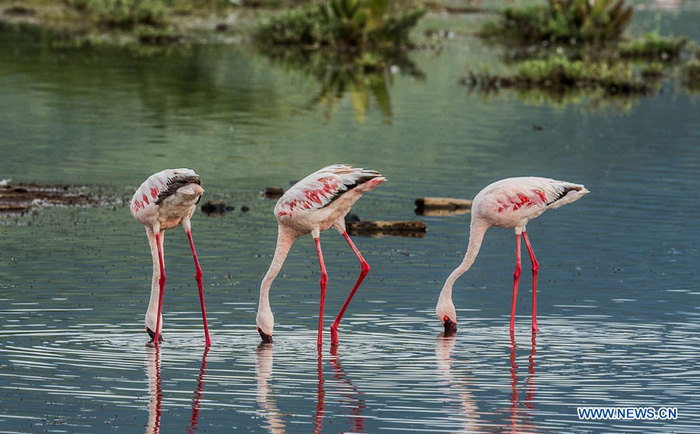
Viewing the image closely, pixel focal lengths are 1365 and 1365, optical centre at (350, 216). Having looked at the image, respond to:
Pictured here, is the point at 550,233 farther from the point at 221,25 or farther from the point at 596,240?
the point at 221,25

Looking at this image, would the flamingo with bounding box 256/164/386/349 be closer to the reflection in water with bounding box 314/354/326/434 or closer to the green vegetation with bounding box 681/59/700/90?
the reflection in water with bounding box 314/354/326/434

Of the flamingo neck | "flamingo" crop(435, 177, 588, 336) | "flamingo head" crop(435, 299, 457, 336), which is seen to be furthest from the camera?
"flamingo" crop(435, 177, 588, 336)

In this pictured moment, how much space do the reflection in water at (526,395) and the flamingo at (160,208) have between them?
2298mm

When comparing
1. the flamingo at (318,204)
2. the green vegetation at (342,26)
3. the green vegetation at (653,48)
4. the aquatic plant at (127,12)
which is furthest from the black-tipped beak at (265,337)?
the aquatic plant at (127,12)

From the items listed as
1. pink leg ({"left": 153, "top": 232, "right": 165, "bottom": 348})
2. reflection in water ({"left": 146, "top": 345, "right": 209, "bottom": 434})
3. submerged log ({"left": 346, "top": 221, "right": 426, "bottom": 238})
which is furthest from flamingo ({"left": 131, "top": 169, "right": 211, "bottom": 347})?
submerged log ({"left": 346, "top": 221, "right": 426, "bottom": 238})

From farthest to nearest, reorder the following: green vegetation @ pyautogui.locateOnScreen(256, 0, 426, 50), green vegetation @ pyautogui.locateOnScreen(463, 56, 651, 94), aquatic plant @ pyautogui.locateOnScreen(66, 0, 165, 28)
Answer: aquatic plant @ pyautogui.locateOnScreen(66, 0, 165, 28)
green vegetation @ pyautogui.locateOnScreen(256, 0, 426, 50)
green vegetation @ pyautogui.locateOnScreen(463, 56, 651, 94)

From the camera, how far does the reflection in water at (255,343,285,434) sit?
816cm

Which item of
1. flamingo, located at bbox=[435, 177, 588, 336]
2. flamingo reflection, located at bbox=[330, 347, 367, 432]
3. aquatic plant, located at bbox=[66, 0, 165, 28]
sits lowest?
aquatic plant, located at bbox=[66, 0, 165, 28]

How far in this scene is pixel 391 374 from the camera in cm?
938

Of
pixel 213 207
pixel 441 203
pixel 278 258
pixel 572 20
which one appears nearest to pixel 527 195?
pixel 278 258

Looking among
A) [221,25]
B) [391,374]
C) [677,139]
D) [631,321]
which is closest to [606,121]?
[677,139]

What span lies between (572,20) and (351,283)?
31.7 meters

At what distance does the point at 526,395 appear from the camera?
891 cm

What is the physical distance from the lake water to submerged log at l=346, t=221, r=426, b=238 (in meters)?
0.25
